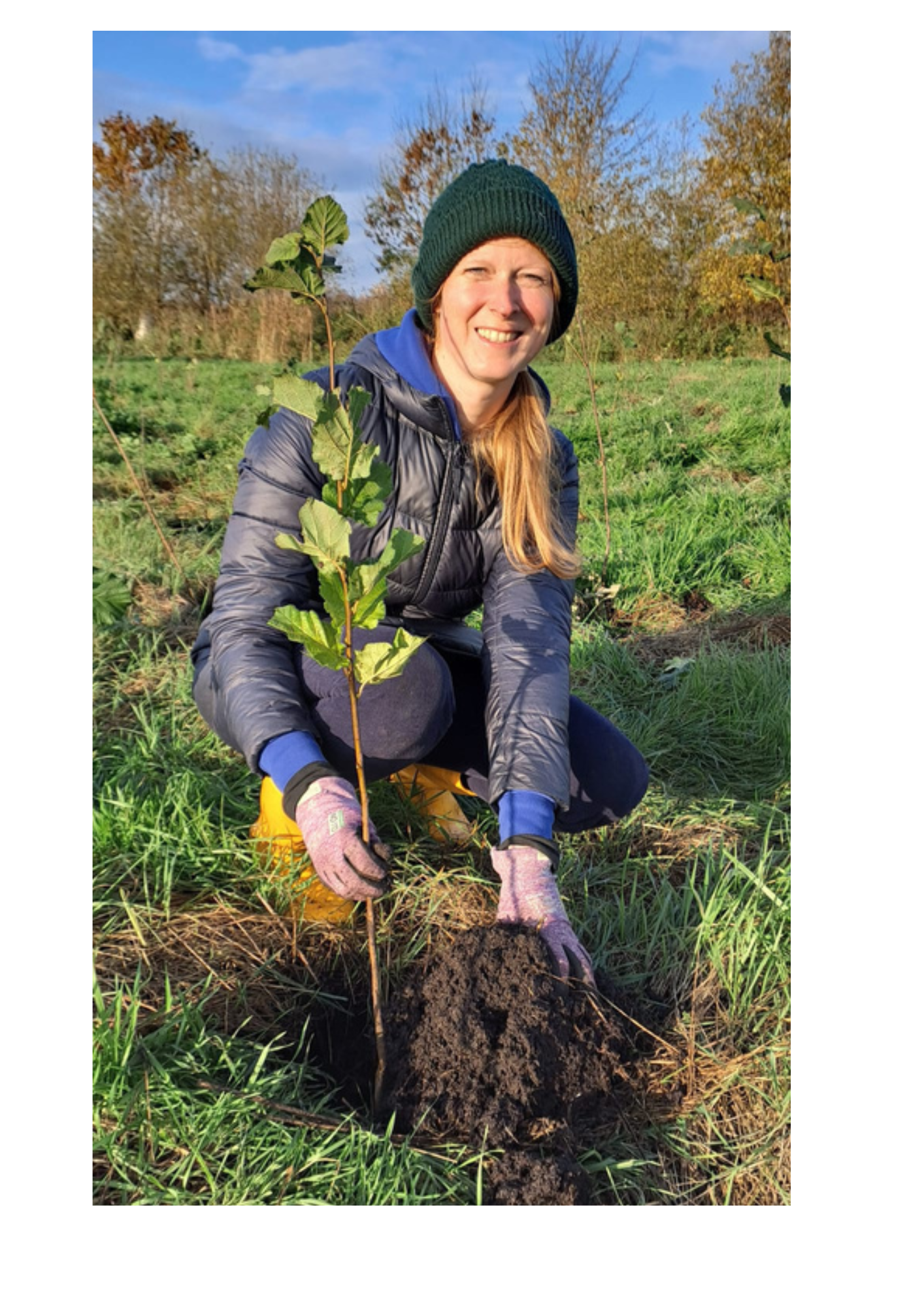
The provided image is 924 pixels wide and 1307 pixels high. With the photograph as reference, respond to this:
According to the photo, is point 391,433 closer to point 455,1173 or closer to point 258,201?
point 455,1173

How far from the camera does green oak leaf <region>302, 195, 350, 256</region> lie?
1.14 metres

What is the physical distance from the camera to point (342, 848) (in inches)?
57.5

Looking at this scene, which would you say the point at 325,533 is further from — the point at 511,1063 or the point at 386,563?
the point at 511,1063

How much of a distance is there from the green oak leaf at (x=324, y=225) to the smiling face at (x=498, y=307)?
659mm

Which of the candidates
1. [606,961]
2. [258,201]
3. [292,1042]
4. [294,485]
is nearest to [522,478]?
[294,485]

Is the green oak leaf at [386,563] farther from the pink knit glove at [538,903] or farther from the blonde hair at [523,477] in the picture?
the blonde hair at [523,477]

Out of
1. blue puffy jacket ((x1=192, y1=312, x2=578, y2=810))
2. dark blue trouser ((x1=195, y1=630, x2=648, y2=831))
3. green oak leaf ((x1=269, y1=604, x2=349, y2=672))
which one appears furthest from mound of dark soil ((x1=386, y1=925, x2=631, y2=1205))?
green oak leaf ((x1=269, y1=604, x2=349, y2=672))

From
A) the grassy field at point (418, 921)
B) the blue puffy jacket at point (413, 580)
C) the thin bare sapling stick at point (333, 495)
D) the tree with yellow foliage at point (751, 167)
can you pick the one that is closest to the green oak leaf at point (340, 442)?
the thin bare sapling stick at point (333, 495)

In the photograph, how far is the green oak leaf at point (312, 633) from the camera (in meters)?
1.23

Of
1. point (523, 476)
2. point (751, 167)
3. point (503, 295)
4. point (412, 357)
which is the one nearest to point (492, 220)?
point (503, 295)

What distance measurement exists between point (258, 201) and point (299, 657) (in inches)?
163

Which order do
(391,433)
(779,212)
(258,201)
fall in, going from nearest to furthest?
(391,433), (779,212), (258,201)

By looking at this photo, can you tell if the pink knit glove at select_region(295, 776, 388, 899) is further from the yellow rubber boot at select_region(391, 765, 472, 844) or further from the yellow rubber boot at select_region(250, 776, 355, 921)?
the yellow rubber boot at select_region(391, 765, 472, 844)

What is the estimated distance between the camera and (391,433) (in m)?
1.89
